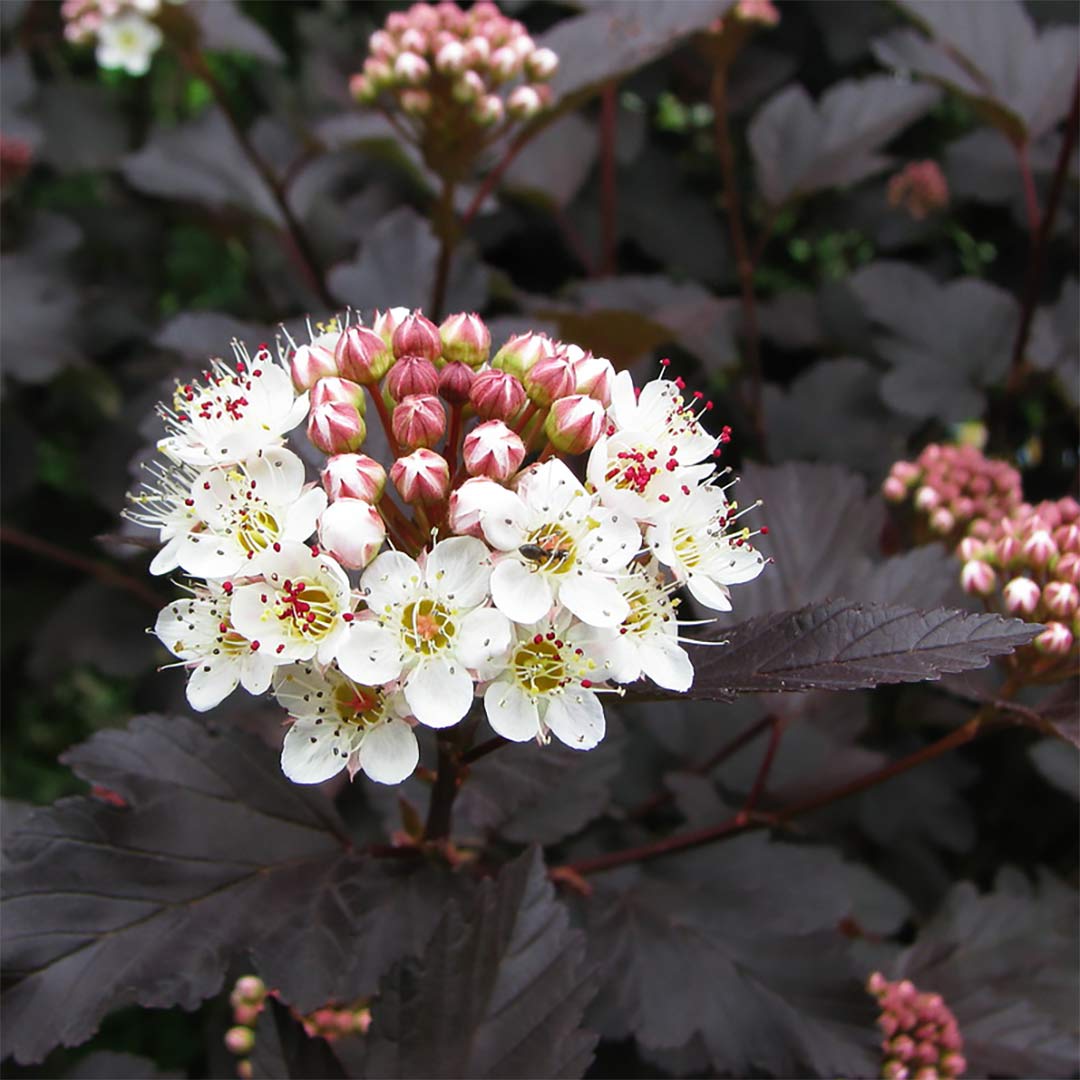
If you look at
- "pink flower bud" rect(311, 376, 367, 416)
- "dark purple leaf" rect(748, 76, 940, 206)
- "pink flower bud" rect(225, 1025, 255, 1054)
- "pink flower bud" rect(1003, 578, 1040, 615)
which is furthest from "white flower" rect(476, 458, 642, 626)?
"dark purple leaf" rect(748, 76, 940, 206)

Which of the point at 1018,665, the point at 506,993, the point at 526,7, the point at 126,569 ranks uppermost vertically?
the point at 526,7

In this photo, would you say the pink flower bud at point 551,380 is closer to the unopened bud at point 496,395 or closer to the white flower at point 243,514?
the unopened bud at point 496,395

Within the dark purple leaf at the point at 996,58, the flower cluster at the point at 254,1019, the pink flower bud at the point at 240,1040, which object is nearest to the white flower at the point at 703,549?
the flower cluster at the point at 254,1019

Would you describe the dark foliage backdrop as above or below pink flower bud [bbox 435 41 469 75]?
below

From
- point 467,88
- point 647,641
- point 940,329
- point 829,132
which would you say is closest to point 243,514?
point 647,641

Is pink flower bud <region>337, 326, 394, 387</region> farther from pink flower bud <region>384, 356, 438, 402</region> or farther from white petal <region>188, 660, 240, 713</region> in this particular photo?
white petal <region>188, 660, 240, 713</region>

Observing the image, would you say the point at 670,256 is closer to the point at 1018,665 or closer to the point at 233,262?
the point at 233,262

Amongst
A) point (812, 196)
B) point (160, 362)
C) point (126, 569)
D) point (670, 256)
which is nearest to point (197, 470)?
point (160, 362)
